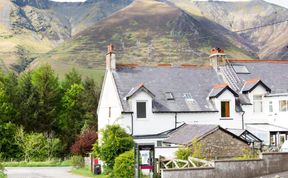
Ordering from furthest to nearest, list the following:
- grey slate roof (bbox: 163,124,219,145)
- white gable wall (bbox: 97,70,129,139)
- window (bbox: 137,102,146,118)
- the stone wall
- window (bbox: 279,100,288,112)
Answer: window (bbox: 279,100,288,112), white gable wall (bbox: 97,70,129,139), window (bbox: 137,102,146,118), grey slate roof (bbox: 163,124,219,145), the stone wall

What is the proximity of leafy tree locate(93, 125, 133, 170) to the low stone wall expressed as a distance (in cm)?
971

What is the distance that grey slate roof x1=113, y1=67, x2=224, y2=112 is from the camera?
40625 millimetres

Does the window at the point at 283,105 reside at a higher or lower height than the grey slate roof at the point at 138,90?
lower

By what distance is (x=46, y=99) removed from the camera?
227 ft

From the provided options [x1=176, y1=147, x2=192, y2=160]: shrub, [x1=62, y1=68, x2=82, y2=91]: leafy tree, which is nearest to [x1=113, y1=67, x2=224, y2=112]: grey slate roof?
[x1=176, y1=147, x2=192, y2=160]: shrub

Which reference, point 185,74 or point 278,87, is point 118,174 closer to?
point 185,74

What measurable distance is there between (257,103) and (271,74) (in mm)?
4796

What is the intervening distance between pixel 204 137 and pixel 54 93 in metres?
42.3

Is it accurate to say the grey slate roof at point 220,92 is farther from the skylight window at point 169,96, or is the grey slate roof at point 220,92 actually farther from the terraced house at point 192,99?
the skylight window at point 169,96

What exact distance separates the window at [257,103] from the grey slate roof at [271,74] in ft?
5.11

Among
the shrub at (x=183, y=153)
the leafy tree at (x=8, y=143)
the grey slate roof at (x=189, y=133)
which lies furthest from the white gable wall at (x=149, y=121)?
the leafy tree at (x=8, y=143)

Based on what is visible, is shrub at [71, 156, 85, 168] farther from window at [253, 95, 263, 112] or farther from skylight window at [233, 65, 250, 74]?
skylight window at [233, 65, 250, 74]

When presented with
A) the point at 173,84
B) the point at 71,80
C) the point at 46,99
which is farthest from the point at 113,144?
the point at 71,80

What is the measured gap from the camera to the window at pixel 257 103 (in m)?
43.2
